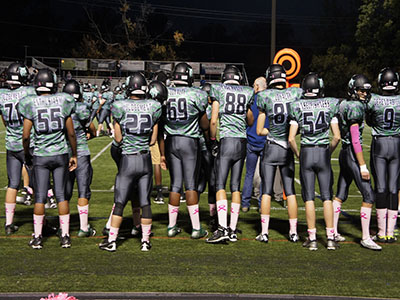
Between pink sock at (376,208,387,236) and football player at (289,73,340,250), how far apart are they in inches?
29.4

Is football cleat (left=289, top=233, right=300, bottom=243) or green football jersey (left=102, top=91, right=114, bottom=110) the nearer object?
football cleat (left=289, top=233, right=300, bottom=243)

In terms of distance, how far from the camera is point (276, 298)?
507 cm

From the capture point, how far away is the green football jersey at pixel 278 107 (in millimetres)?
6945

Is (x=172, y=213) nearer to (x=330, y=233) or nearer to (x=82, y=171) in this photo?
(x=82, y=171)

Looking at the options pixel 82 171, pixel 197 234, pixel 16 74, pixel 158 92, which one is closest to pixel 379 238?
pixel 197 234

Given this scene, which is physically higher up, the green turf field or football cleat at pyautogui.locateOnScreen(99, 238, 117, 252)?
football cleat at pyautogui.locateOnScreen(99, 238, 117, 252)

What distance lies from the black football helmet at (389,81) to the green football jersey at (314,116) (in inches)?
30.8

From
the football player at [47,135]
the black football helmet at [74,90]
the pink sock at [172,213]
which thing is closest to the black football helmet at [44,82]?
the football player at [47,135]

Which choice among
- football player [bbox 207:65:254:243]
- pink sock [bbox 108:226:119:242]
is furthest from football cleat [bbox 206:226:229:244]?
pink sock [bbox 108:226:119:242]

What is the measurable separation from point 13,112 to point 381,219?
198 inches

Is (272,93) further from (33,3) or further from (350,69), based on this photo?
(33,3)

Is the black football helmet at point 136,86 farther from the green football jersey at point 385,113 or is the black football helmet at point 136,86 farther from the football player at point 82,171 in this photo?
the green football jersey at point 385,113

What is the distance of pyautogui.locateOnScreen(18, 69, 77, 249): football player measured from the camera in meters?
6.46

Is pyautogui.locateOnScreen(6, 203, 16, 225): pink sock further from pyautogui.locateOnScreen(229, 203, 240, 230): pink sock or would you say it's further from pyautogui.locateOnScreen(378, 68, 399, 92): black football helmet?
pyautogui.locateOnScreen(378, 68, 399, 92): black football helmet
